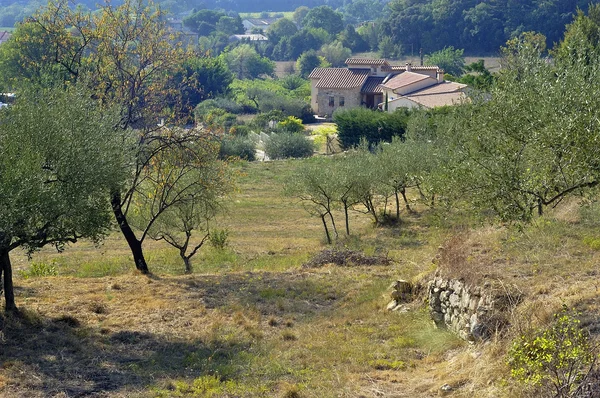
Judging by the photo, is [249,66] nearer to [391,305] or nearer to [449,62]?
[449,62]

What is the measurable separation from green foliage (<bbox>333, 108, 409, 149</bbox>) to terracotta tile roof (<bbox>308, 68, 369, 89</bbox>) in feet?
68.1

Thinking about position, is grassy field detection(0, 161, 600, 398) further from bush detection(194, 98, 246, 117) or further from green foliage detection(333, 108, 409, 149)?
bush detection(194, 98, 246, 117)

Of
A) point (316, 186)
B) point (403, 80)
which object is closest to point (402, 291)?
point (316, 186)

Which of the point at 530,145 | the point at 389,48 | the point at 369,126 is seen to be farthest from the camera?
the point at 389,48

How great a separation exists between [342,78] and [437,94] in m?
21.6

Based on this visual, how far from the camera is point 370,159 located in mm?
34094

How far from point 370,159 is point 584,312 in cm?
2238

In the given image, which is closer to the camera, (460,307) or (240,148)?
(460,307)

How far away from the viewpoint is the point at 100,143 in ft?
53.3

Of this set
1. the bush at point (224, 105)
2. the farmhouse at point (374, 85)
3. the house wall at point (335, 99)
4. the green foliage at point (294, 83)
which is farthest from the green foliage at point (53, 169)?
the green foliage at point (294, 83)

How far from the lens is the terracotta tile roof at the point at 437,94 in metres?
62.0

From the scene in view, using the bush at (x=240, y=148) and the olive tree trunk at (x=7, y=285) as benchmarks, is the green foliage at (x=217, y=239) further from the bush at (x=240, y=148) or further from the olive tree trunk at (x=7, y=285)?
the bush at (x=240, y=148)

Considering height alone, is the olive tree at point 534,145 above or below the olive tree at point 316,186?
above

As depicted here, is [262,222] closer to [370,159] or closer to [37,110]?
[370,159]
